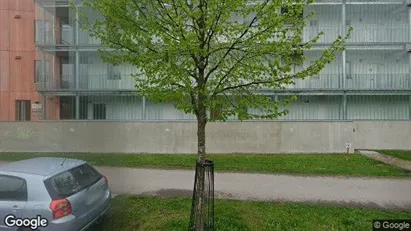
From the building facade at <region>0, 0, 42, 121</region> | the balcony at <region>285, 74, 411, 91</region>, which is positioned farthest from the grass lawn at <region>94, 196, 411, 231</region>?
the balcony at <region>285, 74, 411, 91</region>

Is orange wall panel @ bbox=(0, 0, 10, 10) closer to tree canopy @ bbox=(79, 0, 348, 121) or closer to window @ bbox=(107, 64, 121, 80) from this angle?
tree canopy @ bbox=(79, 0, 348, 121)

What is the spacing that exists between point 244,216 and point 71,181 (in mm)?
3113

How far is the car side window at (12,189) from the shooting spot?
3.66 meters

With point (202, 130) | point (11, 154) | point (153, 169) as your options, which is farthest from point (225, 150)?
point (11, 154)

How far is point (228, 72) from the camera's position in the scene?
13.6 ft

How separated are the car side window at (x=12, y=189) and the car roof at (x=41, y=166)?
127 mm

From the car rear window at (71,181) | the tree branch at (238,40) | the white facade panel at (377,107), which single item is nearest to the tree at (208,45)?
the tree branch at (238,40)

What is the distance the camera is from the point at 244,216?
5.57 metres

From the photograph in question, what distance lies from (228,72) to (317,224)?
321cm

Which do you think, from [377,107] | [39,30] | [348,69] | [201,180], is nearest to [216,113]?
[201,180]

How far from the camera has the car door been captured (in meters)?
3.63

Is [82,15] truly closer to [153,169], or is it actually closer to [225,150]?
[153,169]

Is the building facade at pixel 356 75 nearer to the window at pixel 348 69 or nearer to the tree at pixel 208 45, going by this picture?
the window at pixel 348 69

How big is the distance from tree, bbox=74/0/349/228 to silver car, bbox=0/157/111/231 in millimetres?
→ 1621
